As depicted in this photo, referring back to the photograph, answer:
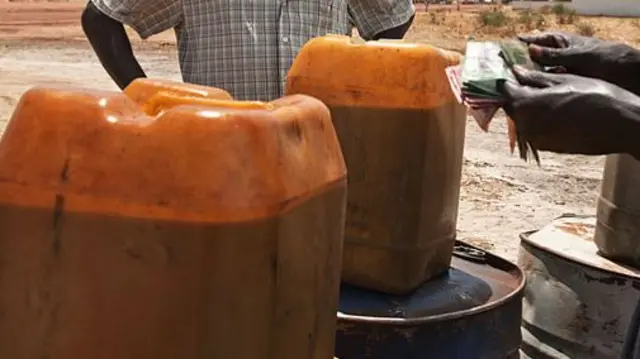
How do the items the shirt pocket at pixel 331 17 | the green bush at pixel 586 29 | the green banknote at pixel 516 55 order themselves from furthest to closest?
the green bush at pixel 586 29 → the shirt pocket at pixel 331 17 → the green banknote at pixel 516 55

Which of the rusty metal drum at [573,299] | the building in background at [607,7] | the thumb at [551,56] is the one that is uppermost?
the thumb at [551,56]

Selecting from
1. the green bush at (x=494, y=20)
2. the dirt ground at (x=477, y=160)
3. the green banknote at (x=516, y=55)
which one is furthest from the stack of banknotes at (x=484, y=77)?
the green bush at (x=494, y=20)

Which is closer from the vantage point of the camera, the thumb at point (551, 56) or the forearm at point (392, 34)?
the thumb at point (551, 56)

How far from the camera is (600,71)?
256 cm

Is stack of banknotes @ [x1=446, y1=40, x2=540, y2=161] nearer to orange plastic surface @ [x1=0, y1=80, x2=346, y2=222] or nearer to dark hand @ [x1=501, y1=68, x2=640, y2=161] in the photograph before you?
dark hand @ [x1=501, y1=68, x2=640, y2=161]

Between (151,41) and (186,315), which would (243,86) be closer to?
(186,315)

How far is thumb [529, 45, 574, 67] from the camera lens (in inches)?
87.8

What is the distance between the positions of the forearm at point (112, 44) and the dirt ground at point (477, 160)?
0.27 m

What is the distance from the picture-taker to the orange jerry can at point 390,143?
225 centimetres

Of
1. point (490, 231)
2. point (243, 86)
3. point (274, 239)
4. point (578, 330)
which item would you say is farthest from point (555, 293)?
point (490, 231)

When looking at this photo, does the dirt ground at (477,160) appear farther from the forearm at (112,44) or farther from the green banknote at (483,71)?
the green banknote at (483,71)

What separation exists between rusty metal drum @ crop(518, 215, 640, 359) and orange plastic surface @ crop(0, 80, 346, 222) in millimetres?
2035

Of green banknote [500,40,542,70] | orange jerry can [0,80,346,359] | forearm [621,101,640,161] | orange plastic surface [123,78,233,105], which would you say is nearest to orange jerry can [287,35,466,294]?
green banknote [500,40,542,70]

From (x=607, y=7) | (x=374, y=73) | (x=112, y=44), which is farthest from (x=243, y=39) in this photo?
(x=607, y=7)
